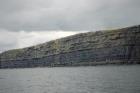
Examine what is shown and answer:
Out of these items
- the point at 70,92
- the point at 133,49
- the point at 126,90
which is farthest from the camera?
the point at 133,49

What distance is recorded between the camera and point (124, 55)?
185 meters

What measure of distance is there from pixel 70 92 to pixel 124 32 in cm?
13840

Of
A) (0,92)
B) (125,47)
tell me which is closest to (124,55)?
(125,47)

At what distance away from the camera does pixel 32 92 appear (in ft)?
213

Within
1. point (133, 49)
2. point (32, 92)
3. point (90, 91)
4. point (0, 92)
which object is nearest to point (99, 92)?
point (90, 91)

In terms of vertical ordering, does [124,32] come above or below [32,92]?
above

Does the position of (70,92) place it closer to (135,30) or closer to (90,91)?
(90,91)

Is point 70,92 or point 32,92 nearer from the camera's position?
point 70,92

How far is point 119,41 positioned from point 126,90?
141 meters

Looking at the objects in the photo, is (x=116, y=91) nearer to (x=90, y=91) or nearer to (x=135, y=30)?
(x=90, y=91)

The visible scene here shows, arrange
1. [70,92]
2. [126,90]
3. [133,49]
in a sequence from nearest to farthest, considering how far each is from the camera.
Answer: [126,90]
[70,92]
[133,49]

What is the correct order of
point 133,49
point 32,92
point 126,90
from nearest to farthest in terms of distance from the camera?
point 126,90 → point 32,92 → point 133,49

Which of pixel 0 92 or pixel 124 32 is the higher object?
pixel 124 32

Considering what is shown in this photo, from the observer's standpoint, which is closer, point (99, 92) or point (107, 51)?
point (99, 92)
